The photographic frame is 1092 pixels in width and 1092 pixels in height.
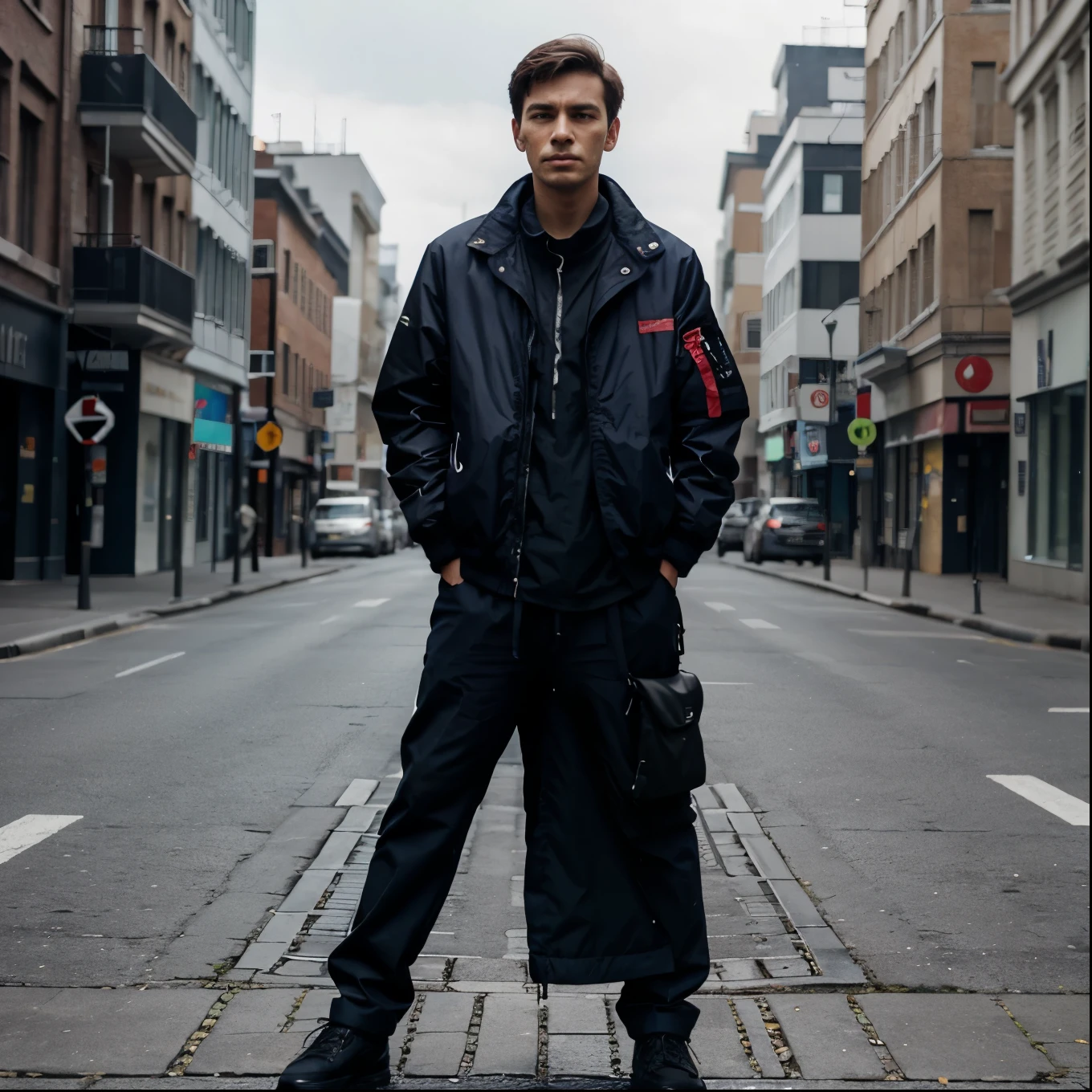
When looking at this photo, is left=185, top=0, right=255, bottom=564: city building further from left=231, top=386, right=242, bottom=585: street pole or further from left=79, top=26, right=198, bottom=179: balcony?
left=79, top=26, right=198, bottom=179: balcony

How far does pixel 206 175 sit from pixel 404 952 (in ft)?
124

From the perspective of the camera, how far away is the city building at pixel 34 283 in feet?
84.2

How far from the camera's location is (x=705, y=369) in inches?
147

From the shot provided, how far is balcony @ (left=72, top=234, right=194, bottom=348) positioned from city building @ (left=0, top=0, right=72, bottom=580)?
0.33 m

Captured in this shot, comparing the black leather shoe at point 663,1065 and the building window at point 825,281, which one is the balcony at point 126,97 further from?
the building window at point 825,281

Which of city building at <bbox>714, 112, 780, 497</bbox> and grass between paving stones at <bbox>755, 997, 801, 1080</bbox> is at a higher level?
city building at <bbox>714, 112, 780, 497</bbox>

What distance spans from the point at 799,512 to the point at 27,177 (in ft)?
68.6

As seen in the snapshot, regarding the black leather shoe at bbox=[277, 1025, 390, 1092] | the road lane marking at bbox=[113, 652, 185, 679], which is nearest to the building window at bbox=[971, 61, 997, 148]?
the road lane marking at bbox=[113, 652, 185, 679]

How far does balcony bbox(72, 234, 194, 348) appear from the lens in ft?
94.7

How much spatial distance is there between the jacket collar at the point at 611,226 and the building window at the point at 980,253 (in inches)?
1371

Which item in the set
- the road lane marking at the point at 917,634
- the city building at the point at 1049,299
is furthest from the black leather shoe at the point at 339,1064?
the city building at the point at 1049,299

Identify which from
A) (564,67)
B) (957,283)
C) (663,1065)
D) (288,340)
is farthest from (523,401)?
(288,340)

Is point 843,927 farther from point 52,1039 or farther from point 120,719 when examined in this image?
point 120,719

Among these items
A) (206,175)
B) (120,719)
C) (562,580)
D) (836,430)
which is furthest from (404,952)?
(836,430)
